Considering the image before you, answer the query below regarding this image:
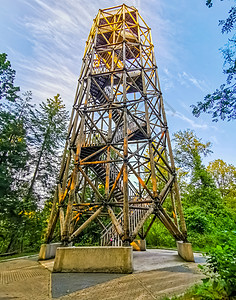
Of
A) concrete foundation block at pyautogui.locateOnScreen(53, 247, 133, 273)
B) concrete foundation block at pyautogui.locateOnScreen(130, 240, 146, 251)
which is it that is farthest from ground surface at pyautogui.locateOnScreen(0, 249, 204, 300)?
concrete foundation block at pyautogui.locateOnScreen(130, 240, 146, 251)

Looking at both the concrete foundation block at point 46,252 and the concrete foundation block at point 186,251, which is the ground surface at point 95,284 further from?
the concrete foundation block at point 46,252

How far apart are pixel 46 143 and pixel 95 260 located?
12231mm

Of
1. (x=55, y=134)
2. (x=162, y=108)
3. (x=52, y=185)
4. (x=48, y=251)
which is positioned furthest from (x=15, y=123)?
(x=162, y=108)

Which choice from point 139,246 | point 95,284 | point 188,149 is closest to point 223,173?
point 188,149

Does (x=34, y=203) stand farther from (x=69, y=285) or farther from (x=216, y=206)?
(x=216, y=206)

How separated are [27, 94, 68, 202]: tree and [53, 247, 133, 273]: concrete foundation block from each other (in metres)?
9.71

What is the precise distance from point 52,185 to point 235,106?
14037mm

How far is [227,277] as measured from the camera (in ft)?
6.39

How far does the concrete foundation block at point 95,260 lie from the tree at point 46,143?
9.71m

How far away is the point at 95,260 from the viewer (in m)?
4.73

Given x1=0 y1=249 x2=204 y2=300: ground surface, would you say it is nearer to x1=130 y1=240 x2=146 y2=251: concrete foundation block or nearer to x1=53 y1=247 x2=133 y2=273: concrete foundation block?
x1=53 y1=247 x2=133 y2=273: concrete foundation block

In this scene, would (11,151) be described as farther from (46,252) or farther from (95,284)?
(95,284)

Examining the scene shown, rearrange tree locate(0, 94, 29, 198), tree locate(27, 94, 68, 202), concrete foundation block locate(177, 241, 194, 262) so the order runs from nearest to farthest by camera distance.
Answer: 1. concrete foundation block locate(177, 241, 194, 262)
2. tree locate(0, 94, 29, 198)
3. tree locate(27, 94, 68, 202)

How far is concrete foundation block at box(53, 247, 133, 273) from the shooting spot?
4.54 metres
